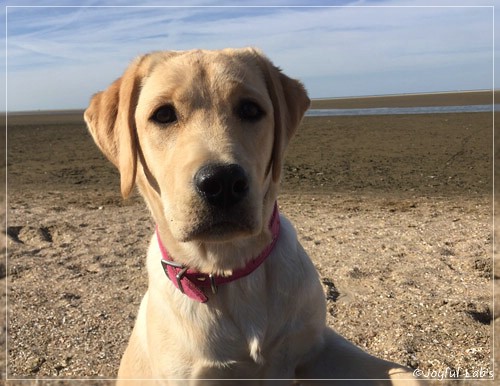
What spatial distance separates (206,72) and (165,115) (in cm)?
32

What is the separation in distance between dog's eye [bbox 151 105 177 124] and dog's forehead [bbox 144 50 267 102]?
100 mm

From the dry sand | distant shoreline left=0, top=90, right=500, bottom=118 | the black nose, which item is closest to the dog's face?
the black nose

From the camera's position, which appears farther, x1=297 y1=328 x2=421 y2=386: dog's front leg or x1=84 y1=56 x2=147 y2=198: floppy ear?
x1=84 y1=56 x2=147 y2=198: floppy ear

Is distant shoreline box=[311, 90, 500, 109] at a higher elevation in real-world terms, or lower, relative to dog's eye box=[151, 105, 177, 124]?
lower

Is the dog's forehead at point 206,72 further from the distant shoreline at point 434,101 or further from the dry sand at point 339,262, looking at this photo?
the distant shoreline at point 434,101

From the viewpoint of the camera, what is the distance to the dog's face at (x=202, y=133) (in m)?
2.60

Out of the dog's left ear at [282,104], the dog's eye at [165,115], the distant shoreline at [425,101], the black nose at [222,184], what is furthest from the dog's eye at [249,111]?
the distant shoreline at [425,101]

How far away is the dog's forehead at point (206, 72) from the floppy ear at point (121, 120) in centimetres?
11

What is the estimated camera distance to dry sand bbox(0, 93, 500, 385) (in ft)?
14.7

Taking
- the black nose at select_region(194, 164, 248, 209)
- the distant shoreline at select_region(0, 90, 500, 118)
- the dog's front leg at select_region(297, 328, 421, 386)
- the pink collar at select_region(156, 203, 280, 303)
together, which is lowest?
the distant shoreline at select_region(0, 90, 500, 118)

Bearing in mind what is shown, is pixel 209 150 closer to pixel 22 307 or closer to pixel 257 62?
pixel 257 62

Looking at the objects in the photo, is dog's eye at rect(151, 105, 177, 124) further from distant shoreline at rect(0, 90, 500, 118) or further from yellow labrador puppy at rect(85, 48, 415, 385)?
distant shoreline at rect(0, 90, 500, 118)

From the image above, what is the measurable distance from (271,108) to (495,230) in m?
4.80

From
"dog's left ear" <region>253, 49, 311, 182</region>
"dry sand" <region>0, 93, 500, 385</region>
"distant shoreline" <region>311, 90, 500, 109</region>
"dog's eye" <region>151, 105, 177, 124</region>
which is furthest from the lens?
"distant shoreline" <region>311, 90, 500, 109</region>
